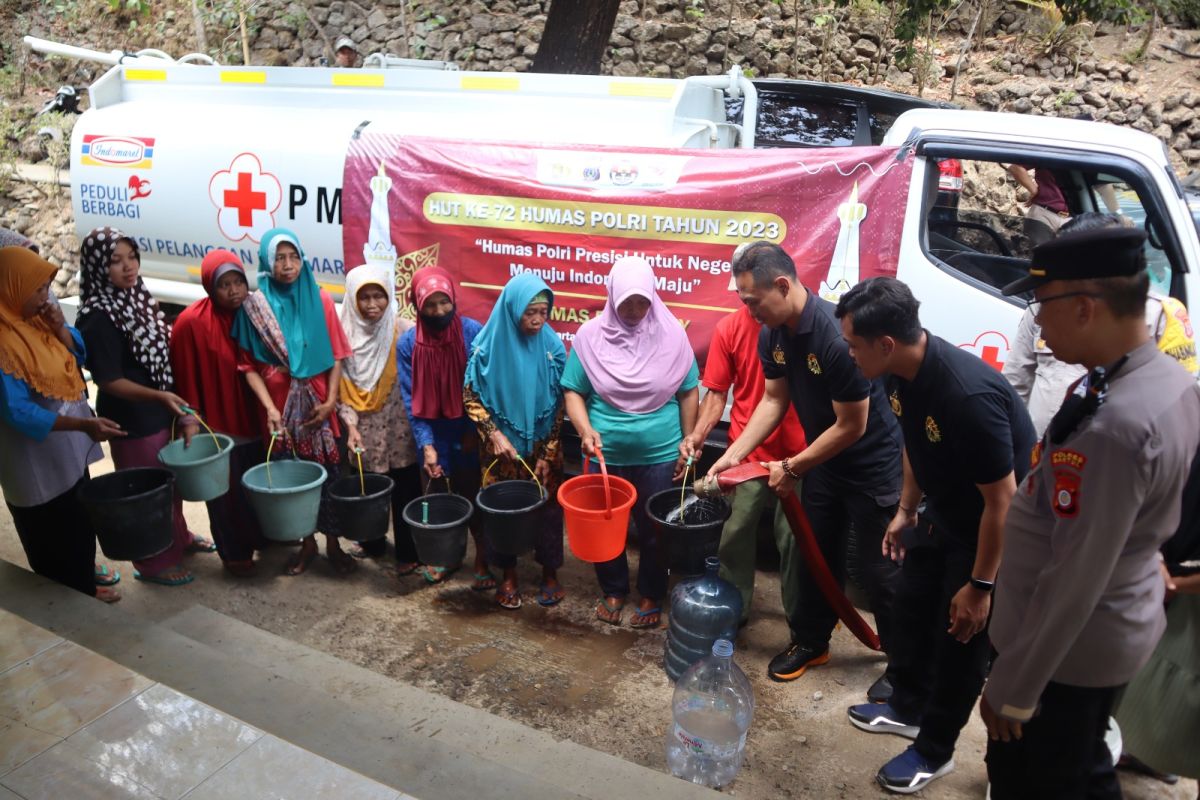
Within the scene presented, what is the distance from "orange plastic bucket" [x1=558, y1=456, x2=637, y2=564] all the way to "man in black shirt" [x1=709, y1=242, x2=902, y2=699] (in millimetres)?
423

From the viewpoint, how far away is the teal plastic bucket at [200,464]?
138 inches

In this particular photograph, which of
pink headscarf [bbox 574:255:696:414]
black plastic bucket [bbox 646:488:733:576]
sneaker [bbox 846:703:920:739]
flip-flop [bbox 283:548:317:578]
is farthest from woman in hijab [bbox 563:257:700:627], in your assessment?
flip-flop [bbox 283:548:317:578]

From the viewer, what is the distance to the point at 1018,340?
337 cm

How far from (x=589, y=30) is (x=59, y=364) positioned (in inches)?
193

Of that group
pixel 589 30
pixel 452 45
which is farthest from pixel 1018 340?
pixel 452 45

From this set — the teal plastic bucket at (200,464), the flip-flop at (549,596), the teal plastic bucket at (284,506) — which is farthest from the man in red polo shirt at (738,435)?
the teal plastic bucket at (200,464)

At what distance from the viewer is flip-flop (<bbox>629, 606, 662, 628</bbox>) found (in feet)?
12.3

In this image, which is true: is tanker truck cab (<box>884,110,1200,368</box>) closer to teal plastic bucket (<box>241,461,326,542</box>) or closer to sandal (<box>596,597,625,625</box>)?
sandal (<box>596,597,625,625</box>)

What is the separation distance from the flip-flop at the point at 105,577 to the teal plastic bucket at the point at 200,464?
A: 77cm

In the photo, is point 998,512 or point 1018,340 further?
point 1018,340

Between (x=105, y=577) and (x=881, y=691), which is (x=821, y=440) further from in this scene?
(x=105, y=577)

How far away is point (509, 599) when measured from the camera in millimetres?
3898

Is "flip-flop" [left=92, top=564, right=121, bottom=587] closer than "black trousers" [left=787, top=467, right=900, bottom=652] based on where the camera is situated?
No

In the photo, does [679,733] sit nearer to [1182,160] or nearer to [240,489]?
[240,489]
